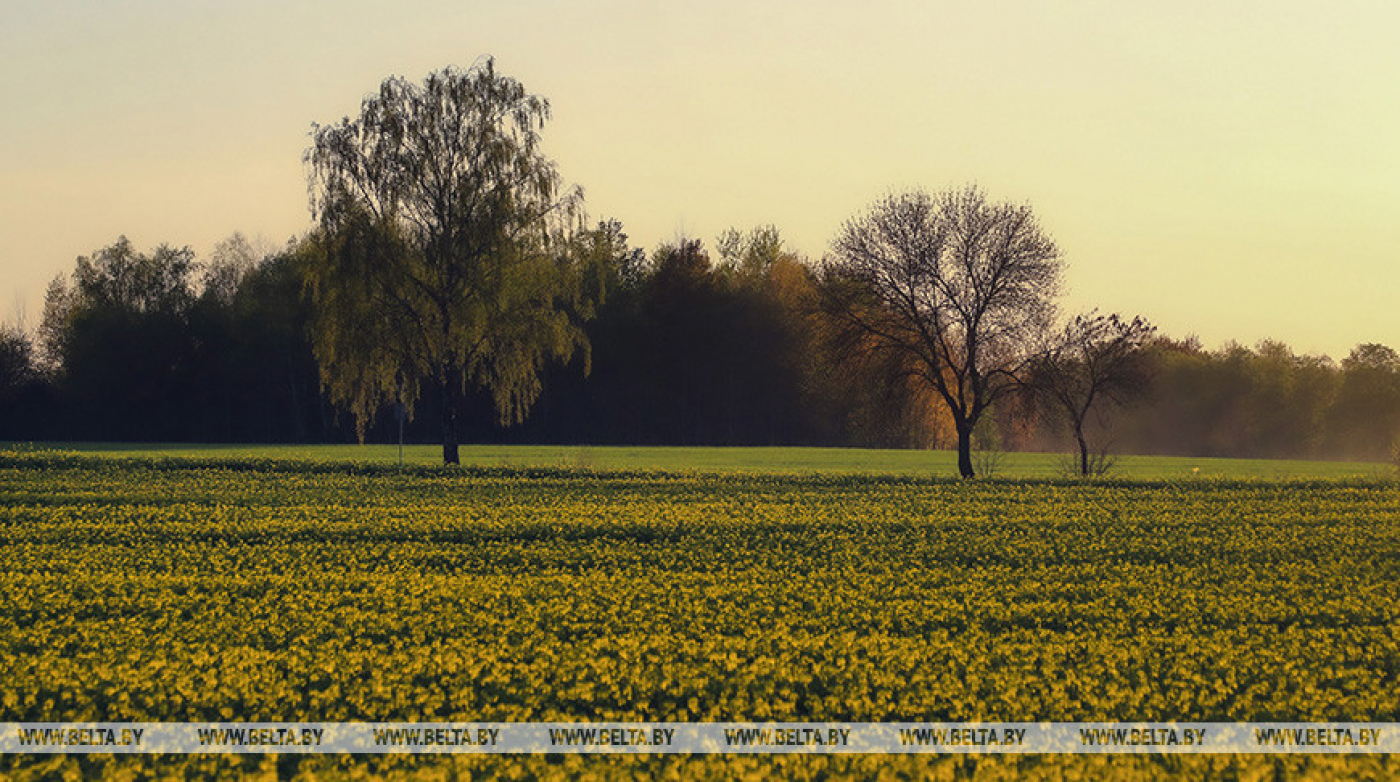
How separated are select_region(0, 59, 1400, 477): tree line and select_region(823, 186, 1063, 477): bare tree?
88mm

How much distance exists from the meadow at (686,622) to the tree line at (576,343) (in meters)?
14.6

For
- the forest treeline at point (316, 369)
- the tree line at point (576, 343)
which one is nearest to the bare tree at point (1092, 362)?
the tree line at point (576, 343)

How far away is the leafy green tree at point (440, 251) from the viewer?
3994cm

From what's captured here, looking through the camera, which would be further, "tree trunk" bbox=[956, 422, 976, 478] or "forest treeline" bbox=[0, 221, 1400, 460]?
"forest treeline" bbox=[0, 221, 1400, 460]

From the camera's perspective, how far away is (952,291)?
4119cm

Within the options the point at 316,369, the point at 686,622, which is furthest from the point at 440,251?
the point at 316,369

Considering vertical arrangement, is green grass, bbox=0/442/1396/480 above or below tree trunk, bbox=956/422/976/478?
below

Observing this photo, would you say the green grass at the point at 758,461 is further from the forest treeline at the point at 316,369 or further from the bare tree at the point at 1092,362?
the forest treeline at the point at 316,369

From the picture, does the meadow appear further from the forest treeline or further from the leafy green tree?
the forest treeline

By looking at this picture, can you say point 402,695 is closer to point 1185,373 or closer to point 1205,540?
point 1205,540

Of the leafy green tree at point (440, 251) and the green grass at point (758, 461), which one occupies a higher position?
the leafy green tree at point (440, 251)

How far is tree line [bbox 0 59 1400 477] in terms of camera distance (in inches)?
1596

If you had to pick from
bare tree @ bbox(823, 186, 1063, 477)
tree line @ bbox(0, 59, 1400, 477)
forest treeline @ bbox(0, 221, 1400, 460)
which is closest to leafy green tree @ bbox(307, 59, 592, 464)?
tree line @ bbox(0, 59, 1400, 477)

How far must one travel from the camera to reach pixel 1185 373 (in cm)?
10331
